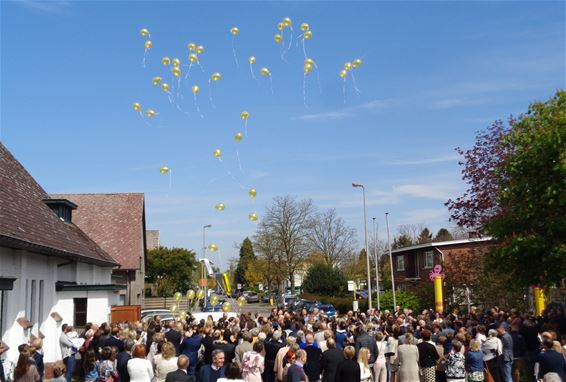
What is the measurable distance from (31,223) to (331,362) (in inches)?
462

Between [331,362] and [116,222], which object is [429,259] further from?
[331,362]

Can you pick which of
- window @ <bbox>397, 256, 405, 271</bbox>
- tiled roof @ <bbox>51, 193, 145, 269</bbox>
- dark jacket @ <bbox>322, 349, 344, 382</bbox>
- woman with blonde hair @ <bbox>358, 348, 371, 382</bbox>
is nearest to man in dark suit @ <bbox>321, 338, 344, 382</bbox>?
dark jacket @ <bbox>322, 349, 344, 382</bbox>

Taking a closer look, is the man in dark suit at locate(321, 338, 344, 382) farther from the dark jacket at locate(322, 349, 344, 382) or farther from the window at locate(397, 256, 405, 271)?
the window at locate(397, 256, 405, 271)

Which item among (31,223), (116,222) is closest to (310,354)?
(31,223)

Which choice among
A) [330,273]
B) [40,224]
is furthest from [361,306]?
[40,224]

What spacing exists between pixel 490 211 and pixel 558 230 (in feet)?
34.6

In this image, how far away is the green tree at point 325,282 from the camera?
187 ft

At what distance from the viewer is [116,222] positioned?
132 feet

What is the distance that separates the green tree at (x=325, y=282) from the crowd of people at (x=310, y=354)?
4037 cm

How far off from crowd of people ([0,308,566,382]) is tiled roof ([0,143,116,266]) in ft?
10.1

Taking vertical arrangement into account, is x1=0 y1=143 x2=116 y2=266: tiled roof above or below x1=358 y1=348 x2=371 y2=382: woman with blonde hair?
above

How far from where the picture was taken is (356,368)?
1054cm

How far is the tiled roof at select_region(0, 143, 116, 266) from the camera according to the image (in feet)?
52.3

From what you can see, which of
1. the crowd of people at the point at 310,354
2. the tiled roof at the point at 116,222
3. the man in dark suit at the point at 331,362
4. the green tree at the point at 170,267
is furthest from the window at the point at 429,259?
the man in dark suit at the point at 331,362
